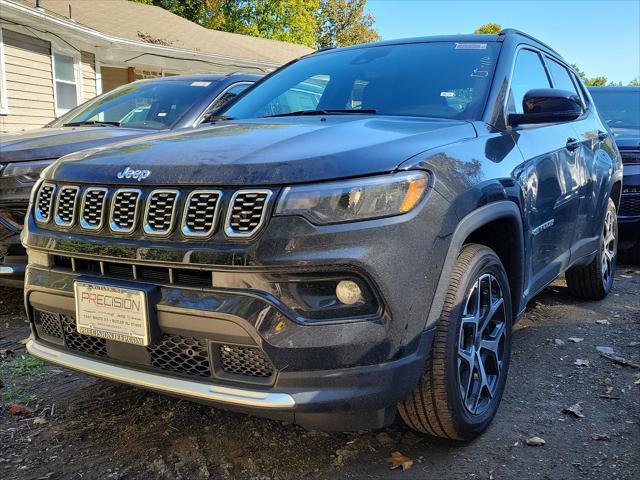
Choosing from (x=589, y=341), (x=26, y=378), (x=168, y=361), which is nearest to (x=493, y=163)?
(x=168, y=361)

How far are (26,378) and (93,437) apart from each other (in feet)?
3.06

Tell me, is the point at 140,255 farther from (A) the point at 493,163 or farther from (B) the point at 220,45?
(B) the point at 220,45

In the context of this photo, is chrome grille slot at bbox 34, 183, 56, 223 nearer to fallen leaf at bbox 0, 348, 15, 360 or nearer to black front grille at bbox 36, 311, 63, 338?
black front grille at bbox 36, 311, 63, 338

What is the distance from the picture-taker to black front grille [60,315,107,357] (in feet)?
8.25

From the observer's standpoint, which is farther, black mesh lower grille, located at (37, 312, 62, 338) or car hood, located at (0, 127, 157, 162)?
car hood, located at (0, 127, 157, 162)

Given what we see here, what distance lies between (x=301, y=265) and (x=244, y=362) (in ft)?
1.42

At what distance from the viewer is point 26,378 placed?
138 inches

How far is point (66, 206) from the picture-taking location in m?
2.56

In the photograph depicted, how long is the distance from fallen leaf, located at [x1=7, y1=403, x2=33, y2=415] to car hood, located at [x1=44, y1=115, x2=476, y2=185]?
121cm

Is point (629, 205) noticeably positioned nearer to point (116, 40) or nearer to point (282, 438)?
point (282, 438)

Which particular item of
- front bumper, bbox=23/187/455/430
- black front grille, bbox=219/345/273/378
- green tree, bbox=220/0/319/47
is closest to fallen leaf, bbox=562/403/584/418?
front bumper, bbox=23/187/455/430

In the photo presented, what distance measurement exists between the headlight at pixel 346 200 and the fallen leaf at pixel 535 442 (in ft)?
4.31

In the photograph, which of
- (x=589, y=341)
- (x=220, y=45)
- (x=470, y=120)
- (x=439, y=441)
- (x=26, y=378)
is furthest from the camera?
(x=220, y=45)

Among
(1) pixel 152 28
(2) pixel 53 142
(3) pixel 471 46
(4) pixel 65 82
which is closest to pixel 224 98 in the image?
(2) pixel 53 142
